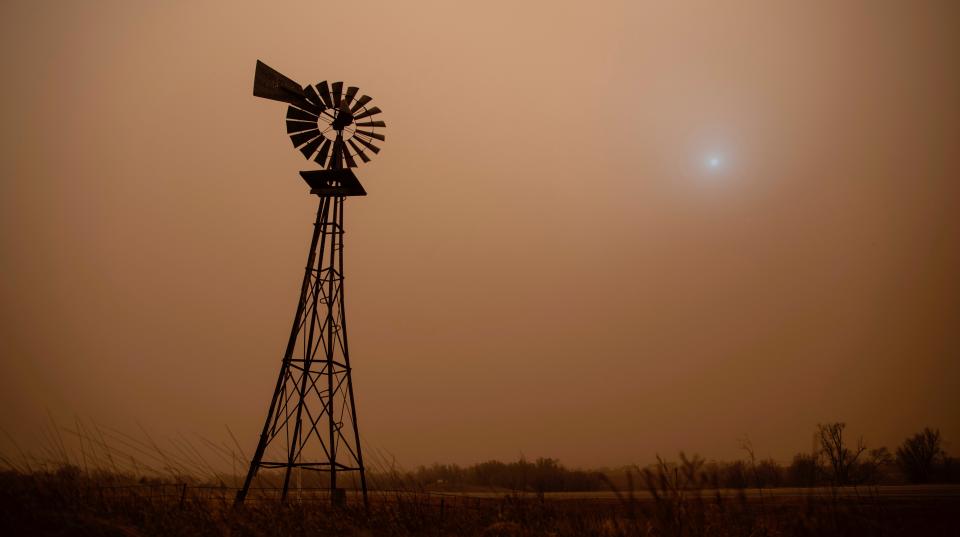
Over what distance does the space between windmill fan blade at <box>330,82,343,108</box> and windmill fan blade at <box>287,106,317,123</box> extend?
637mm

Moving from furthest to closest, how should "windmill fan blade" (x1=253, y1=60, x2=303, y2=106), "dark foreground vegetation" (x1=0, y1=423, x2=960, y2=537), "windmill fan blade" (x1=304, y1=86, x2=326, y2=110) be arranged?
"windmill fan blade" (x1=304, y1=86, x2=326, y2=110)
"windmill fan blade" (x1=253, y1=60, x2=303, y2=106)
"dark foreground vegetation" (x1=0, y1=423, x2=960, y2=537)

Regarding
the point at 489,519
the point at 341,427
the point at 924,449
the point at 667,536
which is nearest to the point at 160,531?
the point at 489,519

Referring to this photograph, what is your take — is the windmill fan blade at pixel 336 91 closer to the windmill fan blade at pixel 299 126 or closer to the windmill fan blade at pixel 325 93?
the windmill fan blade at pixel 325 93

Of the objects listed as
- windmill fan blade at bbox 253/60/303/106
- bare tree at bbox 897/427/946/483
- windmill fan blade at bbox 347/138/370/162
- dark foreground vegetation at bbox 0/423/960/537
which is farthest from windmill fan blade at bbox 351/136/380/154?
bare tree at bbox 897/427/946/483

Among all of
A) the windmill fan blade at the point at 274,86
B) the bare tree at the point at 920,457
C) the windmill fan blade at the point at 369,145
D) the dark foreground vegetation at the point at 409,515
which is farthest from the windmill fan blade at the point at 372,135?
the bare tree at the point at 920,457

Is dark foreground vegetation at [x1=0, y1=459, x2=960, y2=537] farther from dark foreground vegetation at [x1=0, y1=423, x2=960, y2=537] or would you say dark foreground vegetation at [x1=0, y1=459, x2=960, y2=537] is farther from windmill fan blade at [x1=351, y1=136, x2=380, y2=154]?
windmill fan blade at [x1=351, y1=136, x2=380, y2=154]

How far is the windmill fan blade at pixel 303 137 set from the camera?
14984mm

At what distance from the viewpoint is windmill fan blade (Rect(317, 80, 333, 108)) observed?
48.8ft

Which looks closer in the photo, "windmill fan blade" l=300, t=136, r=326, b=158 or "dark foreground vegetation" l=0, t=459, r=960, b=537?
"dark foreground vegetation" l=0, t=459, r=960, b=537

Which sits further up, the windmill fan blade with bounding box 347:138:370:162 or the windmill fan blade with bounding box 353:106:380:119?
the windmill fan blade with bounding box 353:106:380:119

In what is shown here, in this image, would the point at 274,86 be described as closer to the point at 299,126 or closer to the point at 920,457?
the point at 299,126

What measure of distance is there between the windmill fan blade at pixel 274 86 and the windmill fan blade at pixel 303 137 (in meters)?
0.76

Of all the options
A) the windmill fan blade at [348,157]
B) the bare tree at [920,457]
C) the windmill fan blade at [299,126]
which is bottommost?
the bare tree at [920,457]

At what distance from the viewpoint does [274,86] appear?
1433 cm
